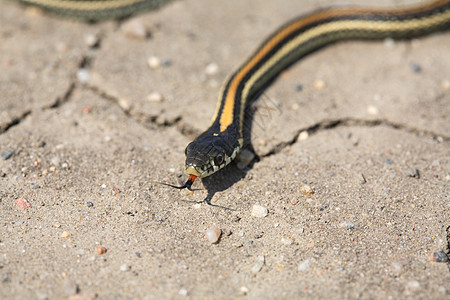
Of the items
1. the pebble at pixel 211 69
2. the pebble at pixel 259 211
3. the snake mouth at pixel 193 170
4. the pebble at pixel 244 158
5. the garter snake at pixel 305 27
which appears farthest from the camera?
the pebble at pixel 211 69

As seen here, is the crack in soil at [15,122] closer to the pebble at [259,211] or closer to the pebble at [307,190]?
the pebble at [259,211]

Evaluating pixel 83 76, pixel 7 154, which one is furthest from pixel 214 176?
pixel 83 76

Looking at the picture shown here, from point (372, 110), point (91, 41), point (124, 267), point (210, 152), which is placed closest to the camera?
point (124, 267)

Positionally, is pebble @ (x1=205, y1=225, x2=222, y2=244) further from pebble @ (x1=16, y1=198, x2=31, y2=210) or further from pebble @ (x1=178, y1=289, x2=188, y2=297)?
pebble @ (x1=16, y1=198, x2=31, y2=210)

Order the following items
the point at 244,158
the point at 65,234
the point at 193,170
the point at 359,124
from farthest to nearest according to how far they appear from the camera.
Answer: the point at 359,124, the point at 244,158, the point at 193,170, the point at 65,234

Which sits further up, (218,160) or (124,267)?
(218,160)

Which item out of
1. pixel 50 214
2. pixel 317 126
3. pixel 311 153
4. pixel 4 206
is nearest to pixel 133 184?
pixel 50 214

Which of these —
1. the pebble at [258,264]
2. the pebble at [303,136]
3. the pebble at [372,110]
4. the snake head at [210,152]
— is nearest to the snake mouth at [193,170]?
the snake head at [210,152]

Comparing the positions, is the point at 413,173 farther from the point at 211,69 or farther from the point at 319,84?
the point at 211,69
